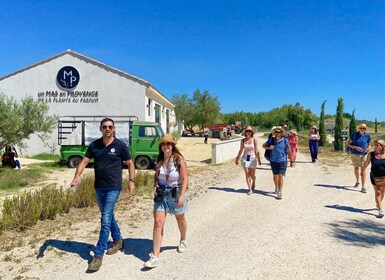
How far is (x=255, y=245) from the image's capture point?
177 inches

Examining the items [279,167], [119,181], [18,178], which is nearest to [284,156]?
[279,167]

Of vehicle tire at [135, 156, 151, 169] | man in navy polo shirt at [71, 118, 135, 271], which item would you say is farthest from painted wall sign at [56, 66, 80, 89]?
man in navy polo shirt at [71, 118, 135, 271]

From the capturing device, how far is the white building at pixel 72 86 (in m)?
19.1

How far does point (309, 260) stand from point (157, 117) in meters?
21.8

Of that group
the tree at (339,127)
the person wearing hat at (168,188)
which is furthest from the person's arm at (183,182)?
the tree at (339,127)

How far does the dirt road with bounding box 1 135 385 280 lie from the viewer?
145 inches

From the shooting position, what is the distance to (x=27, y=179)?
1045cm

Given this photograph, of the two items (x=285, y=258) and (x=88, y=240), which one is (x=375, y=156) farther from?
(x=88, y=240)

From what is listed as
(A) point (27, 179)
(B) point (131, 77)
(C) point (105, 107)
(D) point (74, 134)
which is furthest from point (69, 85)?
(A) point (27, 179)

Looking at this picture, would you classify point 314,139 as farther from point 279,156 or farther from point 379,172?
point 379,172

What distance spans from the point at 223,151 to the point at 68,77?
10.9m

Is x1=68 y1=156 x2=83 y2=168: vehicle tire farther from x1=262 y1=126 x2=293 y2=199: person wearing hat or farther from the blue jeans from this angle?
the blue jeans

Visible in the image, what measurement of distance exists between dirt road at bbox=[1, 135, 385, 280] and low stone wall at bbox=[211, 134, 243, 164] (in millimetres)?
7406

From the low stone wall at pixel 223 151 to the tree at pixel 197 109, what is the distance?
119 feet
